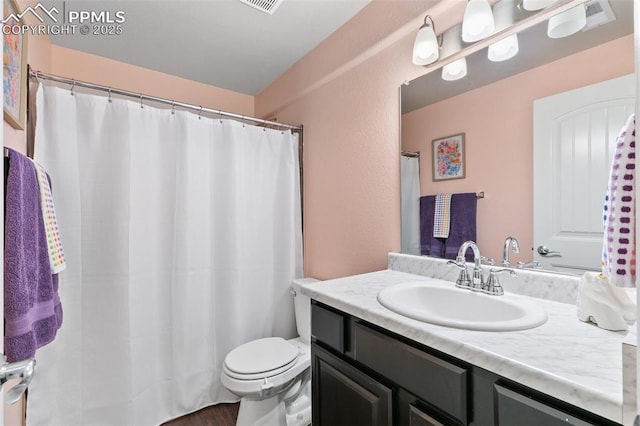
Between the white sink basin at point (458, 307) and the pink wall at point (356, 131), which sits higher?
the pink wall at point (356, 131)

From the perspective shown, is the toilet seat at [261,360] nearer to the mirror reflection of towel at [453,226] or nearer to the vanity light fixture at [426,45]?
the mirror reflection of towel at [453,226]

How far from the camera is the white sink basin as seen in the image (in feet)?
2.53

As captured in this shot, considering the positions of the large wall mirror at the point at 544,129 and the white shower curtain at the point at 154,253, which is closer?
the large wall mirror at the point at 544,129

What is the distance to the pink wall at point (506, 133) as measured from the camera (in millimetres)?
978

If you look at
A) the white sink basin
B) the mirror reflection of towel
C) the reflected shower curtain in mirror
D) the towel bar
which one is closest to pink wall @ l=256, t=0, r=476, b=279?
the reflected shower curtain in mirror

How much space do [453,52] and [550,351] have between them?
1.19 m

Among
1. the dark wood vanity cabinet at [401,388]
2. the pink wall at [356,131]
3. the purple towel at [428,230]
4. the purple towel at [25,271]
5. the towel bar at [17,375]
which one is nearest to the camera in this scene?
the towel bar at [17,375]

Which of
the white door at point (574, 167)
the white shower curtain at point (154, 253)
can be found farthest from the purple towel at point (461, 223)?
the white shower curtain at point (154, 253)

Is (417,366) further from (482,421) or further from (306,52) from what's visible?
(306,52)

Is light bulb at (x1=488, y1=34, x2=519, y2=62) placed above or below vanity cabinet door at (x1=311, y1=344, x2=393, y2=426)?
above

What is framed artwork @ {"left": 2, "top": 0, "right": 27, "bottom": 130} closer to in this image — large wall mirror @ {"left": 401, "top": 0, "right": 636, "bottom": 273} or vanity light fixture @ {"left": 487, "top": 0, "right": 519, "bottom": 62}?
large wall mirror @ {"left": 401, "top": 0, "right": 636, "bottom": 273}

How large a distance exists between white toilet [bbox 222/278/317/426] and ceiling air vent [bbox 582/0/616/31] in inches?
56.1

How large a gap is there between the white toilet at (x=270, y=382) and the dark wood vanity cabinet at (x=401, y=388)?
0.35 metres

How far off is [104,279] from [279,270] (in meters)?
1.01
